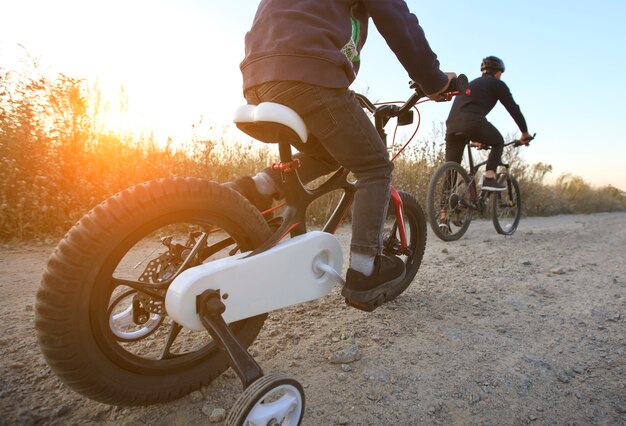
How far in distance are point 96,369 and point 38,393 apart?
1.61ft

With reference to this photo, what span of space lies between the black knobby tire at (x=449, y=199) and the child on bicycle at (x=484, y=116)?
0.37 metres

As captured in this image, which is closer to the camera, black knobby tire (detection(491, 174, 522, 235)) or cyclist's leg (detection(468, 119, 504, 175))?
cyclist's leg (detection(468, 119, 504, 175))

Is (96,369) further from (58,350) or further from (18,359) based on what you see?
(18,359)

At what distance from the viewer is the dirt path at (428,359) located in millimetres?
1396

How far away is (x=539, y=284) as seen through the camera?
288 cm

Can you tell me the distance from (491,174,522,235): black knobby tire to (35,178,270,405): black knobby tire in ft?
14.8

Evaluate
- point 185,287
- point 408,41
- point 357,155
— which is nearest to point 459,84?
point 408,41

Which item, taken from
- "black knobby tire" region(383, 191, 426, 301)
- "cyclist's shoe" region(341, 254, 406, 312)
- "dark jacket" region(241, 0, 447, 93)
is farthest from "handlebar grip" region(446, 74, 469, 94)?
"cyclist's shoe" region(341, 254, 406, 312)

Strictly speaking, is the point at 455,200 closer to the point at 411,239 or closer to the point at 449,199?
the point at 449,199

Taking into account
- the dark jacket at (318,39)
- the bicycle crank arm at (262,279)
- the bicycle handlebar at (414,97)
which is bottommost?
the bicycle crank arm at (262,279)

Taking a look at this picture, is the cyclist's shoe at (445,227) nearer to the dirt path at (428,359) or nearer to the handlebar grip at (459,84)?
the dirt path at (428,359)

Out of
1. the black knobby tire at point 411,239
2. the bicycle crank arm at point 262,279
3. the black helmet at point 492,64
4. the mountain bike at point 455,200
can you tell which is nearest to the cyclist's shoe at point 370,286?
the bicycle crank arm at point 262,279

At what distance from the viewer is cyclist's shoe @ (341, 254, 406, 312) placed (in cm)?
182

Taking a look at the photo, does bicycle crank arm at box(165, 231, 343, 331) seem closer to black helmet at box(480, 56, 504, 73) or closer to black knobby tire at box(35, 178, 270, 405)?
black knobby tire at box(35, 178, 270, 405)
